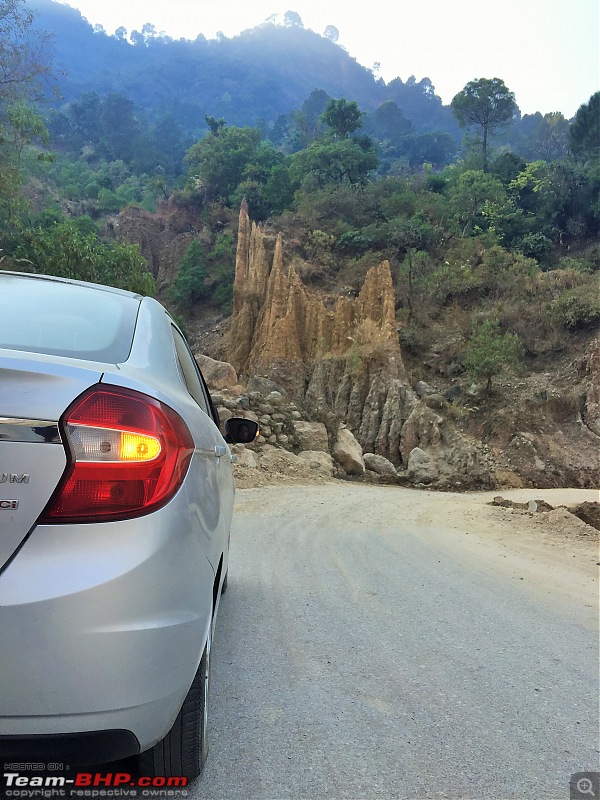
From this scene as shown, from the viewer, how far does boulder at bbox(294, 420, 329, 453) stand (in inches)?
653

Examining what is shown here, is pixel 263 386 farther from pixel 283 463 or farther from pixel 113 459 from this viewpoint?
pixel 113 459

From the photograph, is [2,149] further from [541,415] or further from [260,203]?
[260,203]

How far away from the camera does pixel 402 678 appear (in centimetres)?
290

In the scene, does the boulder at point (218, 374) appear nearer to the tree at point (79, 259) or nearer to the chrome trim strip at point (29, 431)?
the tree at point (79, 259)

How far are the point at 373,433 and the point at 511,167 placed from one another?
36394mm

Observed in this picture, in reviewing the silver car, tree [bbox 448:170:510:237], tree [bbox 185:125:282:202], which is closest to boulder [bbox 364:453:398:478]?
the silver car

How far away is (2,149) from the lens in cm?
1825

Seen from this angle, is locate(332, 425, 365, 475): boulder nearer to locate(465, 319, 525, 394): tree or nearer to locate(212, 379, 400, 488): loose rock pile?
locate(212, 379, 400, 488): loose rock pile

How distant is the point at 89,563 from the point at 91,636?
0.18m

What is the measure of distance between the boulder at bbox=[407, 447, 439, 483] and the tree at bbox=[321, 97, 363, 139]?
49.6 metres

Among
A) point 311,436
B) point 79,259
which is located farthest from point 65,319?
point 79,259

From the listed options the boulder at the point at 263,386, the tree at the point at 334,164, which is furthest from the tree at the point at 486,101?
the boulder at the point at 263,386

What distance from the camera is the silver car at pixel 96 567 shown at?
151cm

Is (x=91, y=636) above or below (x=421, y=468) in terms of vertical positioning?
above
